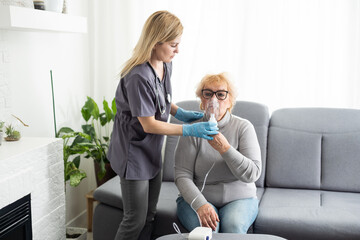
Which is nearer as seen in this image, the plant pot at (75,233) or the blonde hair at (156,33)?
the blonde hair at (156,33)

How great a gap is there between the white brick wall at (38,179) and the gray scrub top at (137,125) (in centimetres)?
39

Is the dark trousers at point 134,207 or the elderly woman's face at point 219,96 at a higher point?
the elderly woman's face at point 219,96

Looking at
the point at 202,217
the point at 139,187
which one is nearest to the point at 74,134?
the point at 139,187

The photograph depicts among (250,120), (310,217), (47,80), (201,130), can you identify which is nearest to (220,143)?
(201,130)

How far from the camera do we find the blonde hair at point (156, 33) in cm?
196

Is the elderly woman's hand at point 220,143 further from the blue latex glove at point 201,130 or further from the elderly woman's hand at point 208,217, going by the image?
the elderly woman's hand at point 208,217

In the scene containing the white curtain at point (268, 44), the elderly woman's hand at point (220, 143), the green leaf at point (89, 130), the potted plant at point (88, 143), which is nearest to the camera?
the elderly woman's hand at point (220, 143)

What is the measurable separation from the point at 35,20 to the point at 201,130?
1019 millimetres

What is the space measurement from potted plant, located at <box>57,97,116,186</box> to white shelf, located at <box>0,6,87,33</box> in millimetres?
591

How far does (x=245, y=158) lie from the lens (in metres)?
2.10

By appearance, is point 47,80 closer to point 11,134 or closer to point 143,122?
point 11,134

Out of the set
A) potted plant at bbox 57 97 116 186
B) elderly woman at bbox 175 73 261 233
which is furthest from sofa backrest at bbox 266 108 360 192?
potted plant at bbox 57 97 116 186

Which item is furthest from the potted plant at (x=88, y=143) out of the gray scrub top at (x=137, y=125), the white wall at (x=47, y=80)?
the gray scrub top at (x=137, y=125)

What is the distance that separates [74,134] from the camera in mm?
2793
